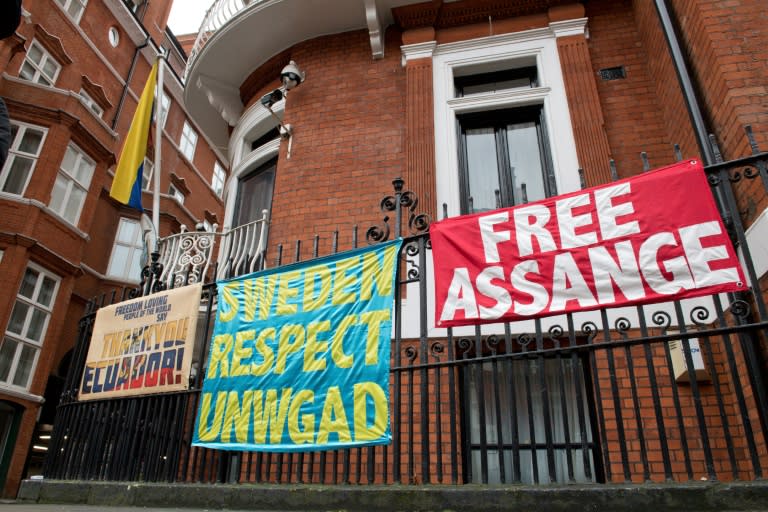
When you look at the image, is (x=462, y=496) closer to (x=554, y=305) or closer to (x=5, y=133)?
(x=554, y=305)

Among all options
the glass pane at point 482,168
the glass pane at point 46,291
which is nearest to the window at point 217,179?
the glass pane at point 46,291

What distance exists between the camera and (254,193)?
9.29 meters

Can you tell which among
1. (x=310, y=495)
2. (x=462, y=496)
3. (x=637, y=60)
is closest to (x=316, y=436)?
(x=310, y=495)

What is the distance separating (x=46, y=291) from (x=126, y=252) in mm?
4211

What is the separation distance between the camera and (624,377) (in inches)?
205

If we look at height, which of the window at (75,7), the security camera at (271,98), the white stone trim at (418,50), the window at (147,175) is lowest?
the security camera at (271,98)

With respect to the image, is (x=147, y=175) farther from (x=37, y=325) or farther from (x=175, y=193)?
(x=37, y=325)

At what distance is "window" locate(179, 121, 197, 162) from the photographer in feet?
73.6

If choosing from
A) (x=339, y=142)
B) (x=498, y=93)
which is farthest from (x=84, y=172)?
(x=498, y=93)

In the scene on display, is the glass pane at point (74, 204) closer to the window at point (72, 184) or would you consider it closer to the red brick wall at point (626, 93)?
the window at point (72, 184)

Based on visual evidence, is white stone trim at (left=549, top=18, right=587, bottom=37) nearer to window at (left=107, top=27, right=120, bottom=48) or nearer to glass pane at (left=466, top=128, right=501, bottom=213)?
glass pane at (left=466, top=128, right=501, bottom=213)

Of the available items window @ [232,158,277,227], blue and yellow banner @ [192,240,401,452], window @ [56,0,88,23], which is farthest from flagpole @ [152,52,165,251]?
window @ [56,0,88,23]

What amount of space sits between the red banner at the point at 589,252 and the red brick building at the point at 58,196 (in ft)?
29.2

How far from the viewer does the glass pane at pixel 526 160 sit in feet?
23.1
